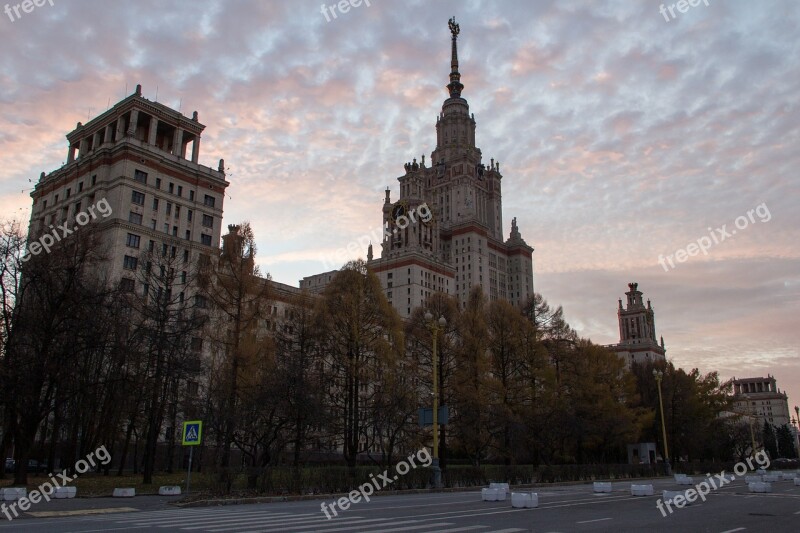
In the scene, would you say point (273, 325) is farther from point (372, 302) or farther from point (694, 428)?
point (694, 428)

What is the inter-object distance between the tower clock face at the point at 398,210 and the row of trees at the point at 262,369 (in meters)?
96.6

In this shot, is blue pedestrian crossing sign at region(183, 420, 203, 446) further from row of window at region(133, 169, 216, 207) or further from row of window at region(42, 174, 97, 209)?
row of window at region(42, 174, 97, 209)

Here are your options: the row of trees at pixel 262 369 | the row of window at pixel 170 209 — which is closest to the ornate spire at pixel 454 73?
the row of window at pixel 170 209

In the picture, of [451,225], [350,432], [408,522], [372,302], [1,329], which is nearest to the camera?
[408,522]

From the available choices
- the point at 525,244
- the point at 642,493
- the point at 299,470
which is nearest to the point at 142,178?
the point at 299,470

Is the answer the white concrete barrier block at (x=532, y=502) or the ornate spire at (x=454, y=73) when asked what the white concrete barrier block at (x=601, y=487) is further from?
the ornate spire at (x=454, y=73)

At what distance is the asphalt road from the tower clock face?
13354cm

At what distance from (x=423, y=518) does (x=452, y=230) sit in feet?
492

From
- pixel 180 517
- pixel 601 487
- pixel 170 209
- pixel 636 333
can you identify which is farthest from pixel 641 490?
pixel 636 333

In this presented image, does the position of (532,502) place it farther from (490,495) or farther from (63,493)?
(63,493)

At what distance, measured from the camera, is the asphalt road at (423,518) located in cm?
1527

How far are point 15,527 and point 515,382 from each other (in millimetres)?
40813

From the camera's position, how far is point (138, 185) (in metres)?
71.7

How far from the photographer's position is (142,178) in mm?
72938
